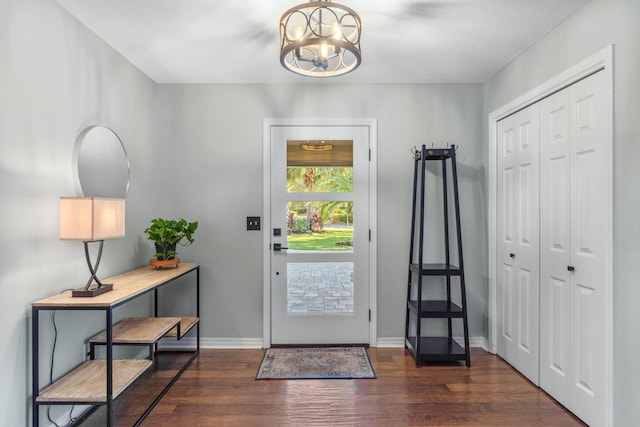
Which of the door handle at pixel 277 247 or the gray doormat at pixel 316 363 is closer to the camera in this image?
the gray doormat at pixel 316 363

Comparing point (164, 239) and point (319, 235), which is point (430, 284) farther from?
point (164, 239)

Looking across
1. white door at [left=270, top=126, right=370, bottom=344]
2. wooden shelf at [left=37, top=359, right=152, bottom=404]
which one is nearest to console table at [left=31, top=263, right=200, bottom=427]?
wooden shelf at [left=37, top=359, right=152, bottom=404]

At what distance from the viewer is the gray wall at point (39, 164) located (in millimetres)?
1724

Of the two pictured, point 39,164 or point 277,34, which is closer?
point 39,164

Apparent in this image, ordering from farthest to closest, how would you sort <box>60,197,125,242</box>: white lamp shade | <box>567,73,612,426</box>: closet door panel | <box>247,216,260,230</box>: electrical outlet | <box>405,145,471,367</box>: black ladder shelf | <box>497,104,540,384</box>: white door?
<box>247,216,260,230</box>: electrical outlet < <box>405,145,471,367</box>: black ladder shelf < <box>497,104,540,384</box>: white door < <box>567,73,612,426</box>: closet door panel < <box>60,197,125,242</box>: white lamp shade

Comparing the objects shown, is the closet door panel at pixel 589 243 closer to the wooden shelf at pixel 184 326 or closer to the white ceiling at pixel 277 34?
the white ceiling at pixel 277 34

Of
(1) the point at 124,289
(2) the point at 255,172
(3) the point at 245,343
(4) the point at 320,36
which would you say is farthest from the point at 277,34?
(3) the point at 245,343

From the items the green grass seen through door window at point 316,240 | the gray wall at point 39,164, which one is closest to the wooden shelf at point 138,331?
the gray wall at point 39,164

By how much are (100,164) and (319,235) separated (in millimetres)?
1822

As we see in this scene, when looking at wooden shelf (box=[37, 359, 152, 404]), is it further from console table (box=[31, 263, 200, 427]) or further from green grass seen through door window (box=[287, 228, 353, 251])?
green grass seen through door window (box=[287, 228, 353, 251])

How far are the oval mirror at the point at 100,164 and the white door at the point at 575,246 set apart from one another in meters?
3.01

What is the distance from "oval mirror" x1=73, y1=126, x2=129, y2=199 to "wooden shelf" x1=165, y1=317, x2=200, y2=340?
1.10 meters

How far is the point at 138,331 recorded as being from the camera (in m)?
2.38

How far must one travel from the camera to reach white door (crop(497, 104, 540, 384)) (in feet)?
8.58
